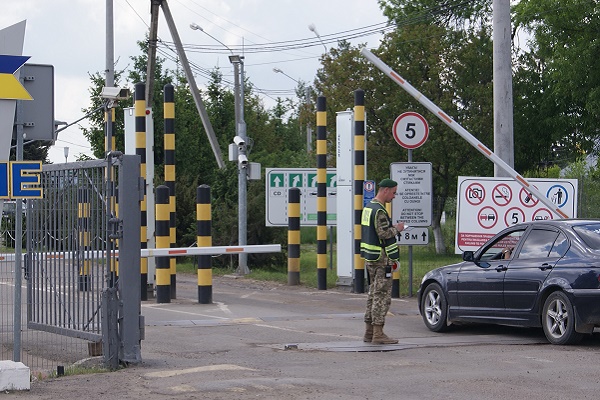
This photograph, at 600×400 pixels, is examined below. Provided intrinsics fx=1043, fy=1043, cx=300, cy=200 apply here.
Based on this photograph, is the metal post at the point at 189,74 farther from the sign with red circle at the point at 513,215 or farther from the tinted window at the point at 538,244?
the tinted window at the point at 538,244

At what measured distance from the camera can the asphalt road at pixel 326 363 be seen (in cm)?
885

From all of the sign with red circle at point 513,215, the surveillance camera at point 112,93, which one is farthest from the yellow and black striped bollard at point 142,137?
the sign with red circle at point 513,215

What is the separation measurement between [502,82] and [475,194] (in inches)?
78.6

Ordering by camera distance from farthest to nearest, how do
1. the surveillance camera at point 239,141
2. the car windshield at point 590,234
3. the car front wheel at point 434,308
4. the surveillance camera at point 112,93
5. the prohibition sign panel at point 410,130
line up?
the surveillance camera at point 239,141 < the prohibition sign panel at point 410,130 < the surveillance camera at point 112,93 < the car front wheel at point 434,308 < the car windshield at point 590,234

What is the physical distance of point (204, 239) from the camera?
18031mm

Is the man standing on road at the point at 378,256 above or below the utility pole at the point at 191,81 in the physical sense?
below

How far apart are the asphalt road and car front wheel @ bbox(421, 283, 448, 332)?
0.21 meters

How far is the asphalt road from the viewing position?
885 cm

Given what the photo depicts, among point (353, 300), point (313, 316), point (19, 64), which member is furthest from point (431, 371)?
point (353, 300)

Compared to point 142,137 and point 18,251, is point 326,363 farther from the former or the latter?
point 142,137

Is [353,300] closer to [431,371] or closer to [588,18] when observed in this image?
[431,371]

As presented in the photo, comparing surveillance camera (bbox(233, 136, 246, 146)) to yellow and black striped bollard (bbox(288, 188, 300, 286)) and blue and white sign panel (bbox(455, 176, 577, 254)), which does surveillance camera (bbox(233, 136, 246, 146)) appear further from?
blue and white sign panel (bbox(455, 176, 577, 254))

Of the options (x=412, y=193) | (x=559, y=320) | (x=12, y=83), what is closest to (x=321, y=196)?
(x=412, y=193)

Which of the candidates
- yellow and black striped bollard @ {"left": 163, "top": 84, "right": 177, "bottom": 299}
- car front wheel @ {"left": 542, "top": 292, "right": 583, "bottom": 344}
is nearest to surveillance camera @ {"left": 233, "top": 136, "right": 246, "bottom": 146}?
yellow and black striped bollard @ {"left": 163, "top": 84, "right": 177, "bottom": 299}
